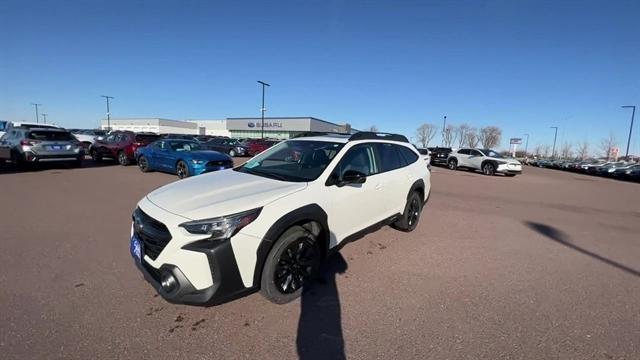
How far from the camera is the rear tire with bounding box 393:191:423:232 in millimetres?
5369

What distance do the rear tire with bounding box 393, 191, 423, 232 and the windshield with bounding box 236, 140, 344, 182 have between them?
6.50ft

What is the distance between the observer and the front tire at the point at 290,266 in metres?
2.89

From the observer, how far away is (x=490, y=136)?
284 ft

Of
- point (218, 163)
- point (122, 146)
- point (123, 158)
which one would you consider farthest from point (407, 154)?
point (122, 146)

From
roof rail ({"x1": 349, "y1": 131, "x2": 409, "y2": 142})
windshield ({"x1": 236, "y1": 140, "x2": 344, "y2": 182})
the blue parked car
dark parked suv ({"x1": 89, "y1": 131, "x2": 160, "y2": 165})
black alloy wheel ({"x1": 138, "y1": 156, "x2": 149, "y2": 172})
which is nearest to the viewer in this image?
windshield ({"x1": 236, "y1": 140, "x2": 344, "y2": 182})

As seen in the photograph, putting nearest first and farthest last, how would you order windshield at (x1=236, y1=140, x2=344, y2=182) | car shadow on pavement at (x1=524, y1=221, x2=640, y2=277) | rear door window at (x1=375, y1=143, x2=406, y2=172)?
windshield at (x1=236, y1=140, x2=344, y2=182), car shadow on pavement at (x1=524, y1=221, x2=640, y2=277), rear door window at (x1=375, y1=143, x2=406, y2=172)

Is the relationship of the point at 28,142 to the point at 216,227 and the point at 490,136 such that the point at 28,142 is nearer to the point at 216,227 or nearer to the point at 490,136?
the point at 216,227

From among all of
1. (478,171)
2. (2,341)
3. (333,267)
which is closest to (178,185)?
(2,341)

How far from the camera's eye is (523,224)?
669 centimetres

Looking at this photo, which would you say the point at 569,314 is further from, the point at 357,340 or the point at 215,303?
the point at 215,303

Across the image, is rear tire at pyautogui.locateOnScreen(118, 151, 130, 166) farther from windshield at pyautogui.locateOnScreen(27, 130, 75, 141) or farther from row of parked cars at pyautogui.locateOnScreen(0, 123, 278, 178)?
windshield at pyautogui.locateOnScreen(27, 130, 75, 141)

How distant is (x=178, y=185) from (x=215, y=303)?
160cm

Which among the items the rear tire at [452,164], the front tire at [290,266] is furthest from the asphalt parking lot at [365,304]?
the rear tire at [452,164]

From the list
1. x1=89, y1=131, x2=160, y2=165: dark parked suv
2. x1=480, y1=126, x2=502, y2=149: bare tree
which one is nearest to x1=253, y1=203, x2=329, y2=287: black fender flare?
x1=89, y1=131, x2=160, y2=165: dark parked suv
